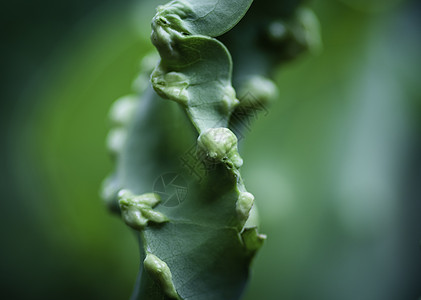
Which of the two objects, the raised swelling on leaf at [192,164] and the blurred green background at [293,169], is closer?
the raised swelling on leaf at [192,164]

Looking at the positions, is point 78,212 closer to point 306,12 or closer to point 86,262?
point 86,262

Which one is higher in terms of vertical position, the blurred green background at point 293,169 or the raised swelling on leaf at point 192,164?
the raised swelling on leaf at point 192,164

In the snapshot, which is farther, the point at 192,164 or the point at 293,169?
the point at 293,169

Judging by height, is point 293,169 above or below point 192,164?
below

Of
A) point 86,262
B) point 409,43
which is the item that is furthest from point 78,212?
point 409,43
